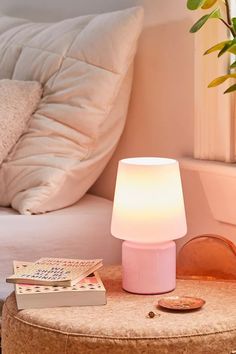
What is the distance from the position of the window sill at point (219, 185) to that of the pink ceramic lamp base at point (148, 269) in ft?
1.21

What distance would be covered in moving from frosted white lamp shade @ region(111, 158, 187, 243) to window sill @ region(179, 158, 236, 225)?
1.15ft

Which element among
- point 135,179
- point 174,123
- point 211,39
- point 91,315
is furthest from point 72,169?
point 91,315

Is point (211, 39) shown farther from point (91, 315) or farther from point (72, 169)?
point (91, 315)

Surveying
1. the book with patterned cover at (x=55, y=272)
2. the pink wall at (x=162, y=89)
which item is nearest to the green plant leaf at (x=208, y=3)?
the pink wall at (x=162, y=89)

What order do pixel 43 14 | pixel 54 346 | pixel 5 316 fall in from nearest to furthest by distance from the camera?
1. pixel 54 346
2. pixel 5 316
3. pixel 43 14

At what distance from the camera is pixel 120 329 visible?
127 cm

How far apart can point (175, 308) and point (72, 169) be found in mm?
829

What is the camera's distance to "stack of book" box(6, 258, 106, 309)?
1394 millimetres

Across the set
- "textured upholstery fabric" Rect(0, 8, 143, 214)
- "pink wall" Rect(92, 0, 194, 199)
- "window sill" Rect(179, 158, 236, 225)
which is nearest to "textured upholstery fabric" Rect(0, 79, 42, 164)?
"textured upholstery fabric" Rect(0, 8, 143, 214)

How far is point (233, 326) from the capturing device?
4.25 ft

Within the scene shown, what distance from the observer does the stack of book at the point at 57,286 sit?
1394mm

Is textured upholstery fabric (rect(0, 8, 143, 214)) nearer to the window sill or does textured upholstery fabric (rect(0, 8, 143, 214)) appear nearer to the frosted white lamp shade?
the window sill

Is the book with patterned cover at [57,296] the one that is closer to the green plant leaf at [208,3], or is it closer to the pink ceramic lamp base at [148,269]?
the pink ceramic lamp base at [148,269]

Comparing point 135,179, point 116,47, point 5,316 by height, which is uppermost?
point 116,47
